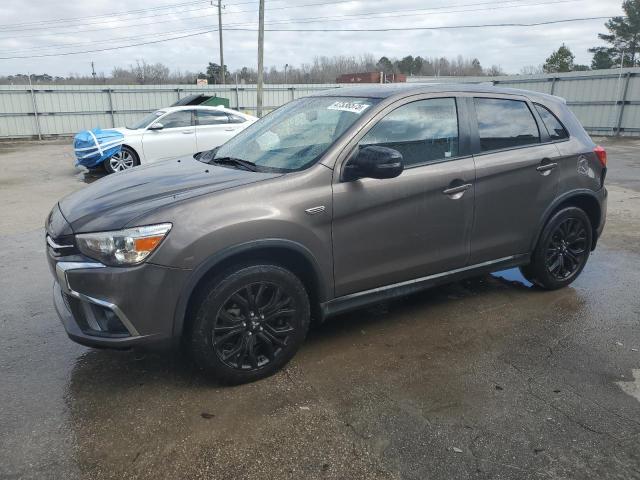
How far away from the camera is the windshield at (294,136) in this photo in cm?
350

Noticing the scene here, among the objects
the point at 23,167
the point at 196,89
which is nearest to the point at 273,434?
the point at 23,167

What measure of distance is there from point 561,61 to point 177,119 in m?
47.0

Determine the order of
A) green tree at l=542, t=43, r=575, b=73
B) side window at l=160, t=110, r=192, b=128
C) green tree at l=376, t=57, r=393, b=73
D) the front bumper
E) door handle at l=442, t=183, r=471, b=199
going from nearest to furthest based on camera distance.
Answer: the front bumper
door handle at l=442, t=183, r=471, b=199
side window at l=160, t=110, r=192, b=128
green tree at l=542, t=43, r=575, b=73
green tree at l=376, t=57, r=393, b=73

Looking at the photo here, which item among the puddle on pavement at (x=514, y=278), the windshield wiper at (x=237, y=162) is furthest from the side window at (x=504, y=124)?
the windshield wiper at (x=237, y=162)

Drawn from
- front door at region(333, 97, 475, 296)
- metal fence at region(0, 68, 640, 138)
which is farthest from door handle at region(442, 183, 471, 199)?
metal fence at region(0, 68, 640, 138)

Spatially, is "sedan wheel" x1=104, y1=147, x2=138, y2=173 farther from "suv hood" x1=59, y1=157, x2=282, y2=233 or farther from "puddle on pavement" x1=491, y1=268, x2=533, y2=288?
"puddle on pavement" x1=491, y1=268, x2=533, y2=288

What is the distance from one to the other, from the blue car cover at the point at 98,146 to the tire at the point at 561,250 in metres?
9.48

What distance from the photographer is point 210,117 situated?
1223 cm

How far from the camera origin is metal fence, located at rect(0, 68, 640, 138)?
793 inches

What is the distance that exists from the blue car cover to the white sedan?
0.13 m

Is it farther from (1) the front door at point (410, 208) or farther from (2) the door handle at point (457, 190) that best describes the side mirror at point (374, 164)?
(2) the door handle at point (457, 190)

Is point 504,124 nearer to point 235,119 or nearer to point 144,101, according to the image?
point 235,119

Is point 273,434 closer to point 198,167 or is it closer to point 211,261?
point 211,261

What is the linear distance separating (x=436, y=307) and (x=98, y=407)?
275 centimetres
